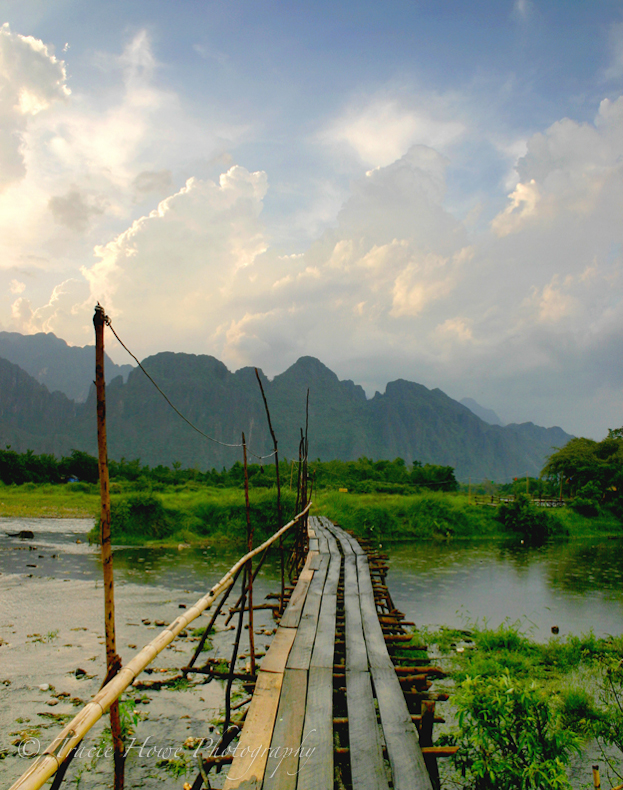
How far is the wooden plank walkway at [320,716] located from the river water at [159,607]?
52.3 inches

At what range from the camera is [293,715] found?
2.89 m

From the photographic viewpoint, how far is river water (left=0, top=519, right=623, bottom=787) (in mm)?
4807

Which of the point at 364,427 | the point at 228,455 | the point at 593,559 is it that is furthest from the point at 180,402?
the point at 593,559

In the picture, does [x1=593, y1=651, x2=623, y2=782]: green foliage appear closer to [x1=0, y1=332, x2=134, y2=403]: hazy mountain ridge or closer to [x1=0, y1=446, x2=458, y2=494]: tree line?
[x1=0, y1=446, x2=458, y2=494]: tree line

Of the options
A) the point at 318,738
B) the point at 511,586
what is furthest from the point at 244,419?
the point at 318,738

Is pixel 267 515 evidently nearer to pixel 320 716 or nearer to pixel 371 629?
pixel 371 629

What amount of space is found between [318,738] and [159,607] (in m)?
7.30

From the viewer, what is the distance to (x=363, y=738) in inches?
106

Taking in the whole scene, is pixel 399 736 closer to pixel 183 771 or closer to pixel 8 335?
pixel 183 771

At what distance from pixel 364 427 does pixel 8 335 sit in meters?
92.3

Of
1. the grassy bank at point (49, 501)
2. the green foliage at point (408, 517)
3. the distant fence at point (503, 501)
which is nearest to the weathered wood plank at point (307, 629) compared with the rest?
the green foliage at point (408, 517)

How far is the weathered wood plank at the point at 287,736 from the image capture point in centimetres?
232

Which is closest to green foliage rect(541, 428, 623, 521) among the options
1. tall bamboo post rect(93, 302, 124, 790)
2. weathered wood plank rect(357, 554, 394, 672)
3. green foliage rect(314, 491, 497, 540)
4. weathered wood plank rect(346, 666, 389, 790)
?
green foliage rect(314, 491, 497, 540)

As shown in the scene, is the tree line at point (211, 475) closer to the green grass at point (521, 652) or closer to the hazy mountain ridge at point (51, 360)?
the green grass at point (521, 652)
